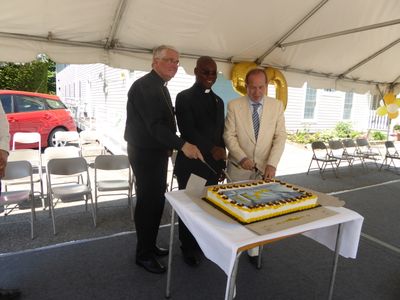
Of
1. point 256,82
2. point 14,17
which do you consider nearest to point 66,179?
point 14,17

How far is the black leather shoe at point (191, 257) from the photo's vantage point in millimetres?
2803

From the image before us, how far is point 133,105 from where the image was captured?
246 cm

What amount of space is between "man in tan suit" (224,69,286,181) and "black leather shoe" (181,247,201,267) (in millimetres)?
859

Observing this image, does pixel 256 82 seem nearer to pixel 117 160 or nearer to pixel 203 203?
pixel 203 203

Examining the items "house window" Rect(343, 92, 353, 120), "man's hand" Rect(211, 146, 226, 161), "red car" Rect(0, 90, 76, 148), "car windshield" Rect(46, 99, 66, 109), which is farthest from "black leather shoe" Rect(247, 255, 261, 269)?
"house window" Rect(343, 92, 353, 120)

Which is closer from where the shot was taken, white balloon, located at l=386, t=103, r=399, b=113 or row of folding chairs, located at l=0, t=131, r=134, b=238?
row of folding chairs, located at l=0, t=131, r=134, b=238

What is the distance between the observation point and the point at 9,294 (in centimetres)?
221

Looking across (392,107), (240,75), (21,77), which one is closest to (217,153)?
(240,75)

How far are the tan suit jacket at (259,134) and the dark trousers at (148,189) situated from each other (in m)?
0.62

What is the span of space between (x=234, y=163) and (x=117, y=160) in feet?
7.03

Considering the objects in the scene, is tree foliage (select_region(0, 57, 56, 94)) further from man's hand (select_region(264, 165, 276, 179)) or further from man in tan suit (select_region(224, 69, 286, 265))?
man's hand (select_region(264, 165, 276, 179))

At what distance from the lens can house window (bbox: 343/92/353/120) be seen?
13.5 m

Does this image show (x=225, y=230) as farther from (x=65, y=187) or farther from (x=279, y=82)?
(x=279, y=82)

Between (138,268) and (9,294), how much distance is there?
1.00 m
